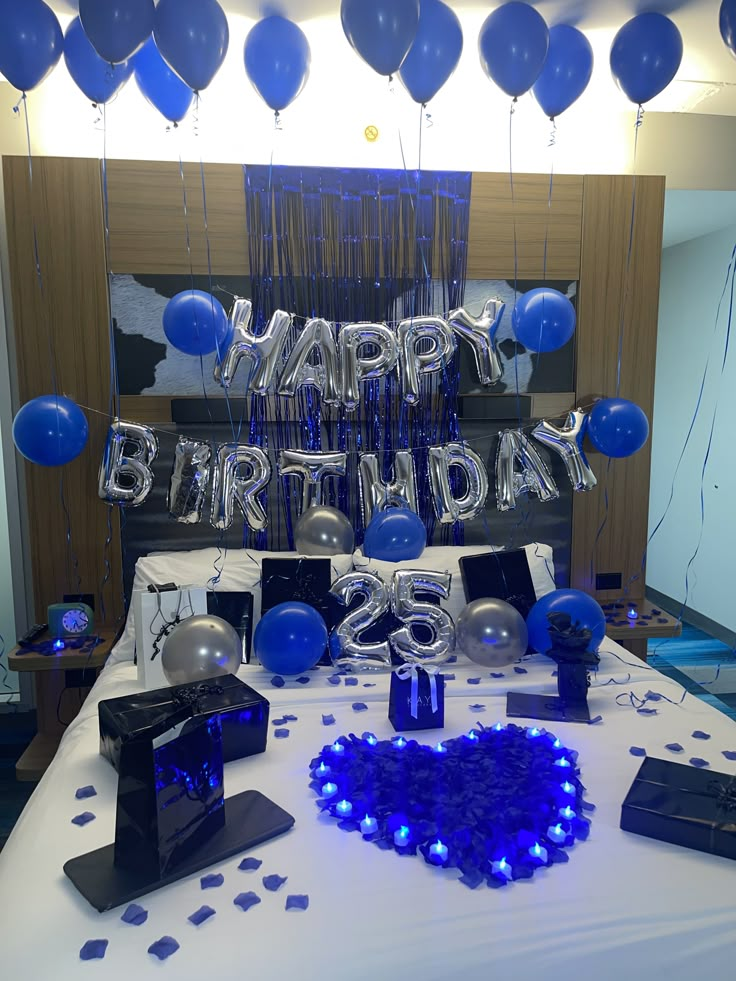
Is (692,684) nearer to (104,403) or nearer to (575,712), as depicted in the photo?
(575,712)

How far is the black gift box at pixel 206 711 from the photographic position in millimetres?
1809

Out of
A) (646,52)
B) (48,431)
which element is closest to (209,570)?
(48,431)

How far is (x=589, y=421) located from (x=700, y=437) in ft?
5.10

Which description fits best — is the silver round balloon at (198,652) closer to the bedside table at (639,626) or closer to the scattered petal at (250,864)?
the scattered petal at (250,864)

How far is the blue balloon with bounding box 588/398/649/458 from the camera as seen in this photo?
2.85 m

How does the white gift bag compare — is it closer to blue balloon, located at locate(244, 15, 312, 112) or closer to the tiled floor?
blue balloon, located at locate(244, 15, 312, 112)

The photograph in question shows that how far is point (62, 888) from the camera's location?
1405 mm

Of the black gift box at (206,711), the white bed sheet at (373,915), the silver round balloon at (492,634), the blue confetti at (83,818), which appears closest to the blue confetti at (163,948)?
the white bed sheet at (373,915)

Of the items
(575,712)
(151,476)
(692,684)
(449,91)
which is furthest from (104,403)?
(692,684)

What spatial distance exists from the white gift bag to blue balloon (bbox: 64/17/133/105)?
158 centimetres

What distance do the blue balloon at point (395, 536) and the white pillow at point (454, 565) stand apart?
153 mm

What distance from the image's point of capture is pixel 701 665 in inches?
144

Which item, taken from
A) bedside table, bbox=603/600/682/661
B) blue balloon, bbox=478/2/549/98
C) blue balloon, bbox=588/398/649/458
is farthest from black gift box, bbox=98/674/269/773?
blue balloon, bbox=478/2/549/98

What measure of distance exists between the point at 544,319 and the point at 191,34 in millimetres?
1470
